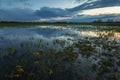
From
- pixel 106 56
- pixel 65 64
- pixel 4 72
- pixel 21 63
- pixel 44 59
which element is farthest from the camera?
pixel 106 56

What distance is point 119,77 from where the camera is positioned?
48.5 feet

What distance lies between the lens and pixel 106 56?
22.5 meters

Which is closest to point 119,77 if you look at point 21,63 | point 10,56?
point 21,63

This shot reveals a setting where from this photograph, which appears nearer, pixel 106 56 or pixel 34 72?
pixel 34 72

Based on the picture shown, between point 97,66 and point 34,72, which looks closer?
point 34,72

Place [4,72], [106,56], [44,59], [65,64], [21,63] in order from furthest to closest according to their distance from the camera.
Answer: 1. [106,56]
2. [44,59]
3. [65,64]
4. [21,63]
5. [4,72]

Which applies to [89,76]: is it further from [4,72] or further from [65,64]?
[4,72]

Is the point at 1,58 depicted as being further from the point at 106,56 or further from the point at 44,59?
the point at 106,56

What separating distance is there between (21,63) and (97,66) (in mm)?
7023

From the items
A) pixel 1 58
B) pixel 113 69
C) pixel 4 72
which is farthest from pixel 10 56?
pixel 113 69

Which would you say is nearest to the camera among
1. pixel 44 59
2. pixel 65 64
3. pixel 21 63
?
pixel 21 63

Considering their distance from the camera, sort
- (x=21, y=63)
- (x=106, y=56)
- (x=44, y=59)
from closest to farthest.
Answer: (x=21, y=63), (x=44, y=59), (x=106, y=56)

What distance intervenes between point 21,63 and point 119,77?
8.34 m

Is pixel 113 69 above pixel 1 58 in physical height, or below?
below
